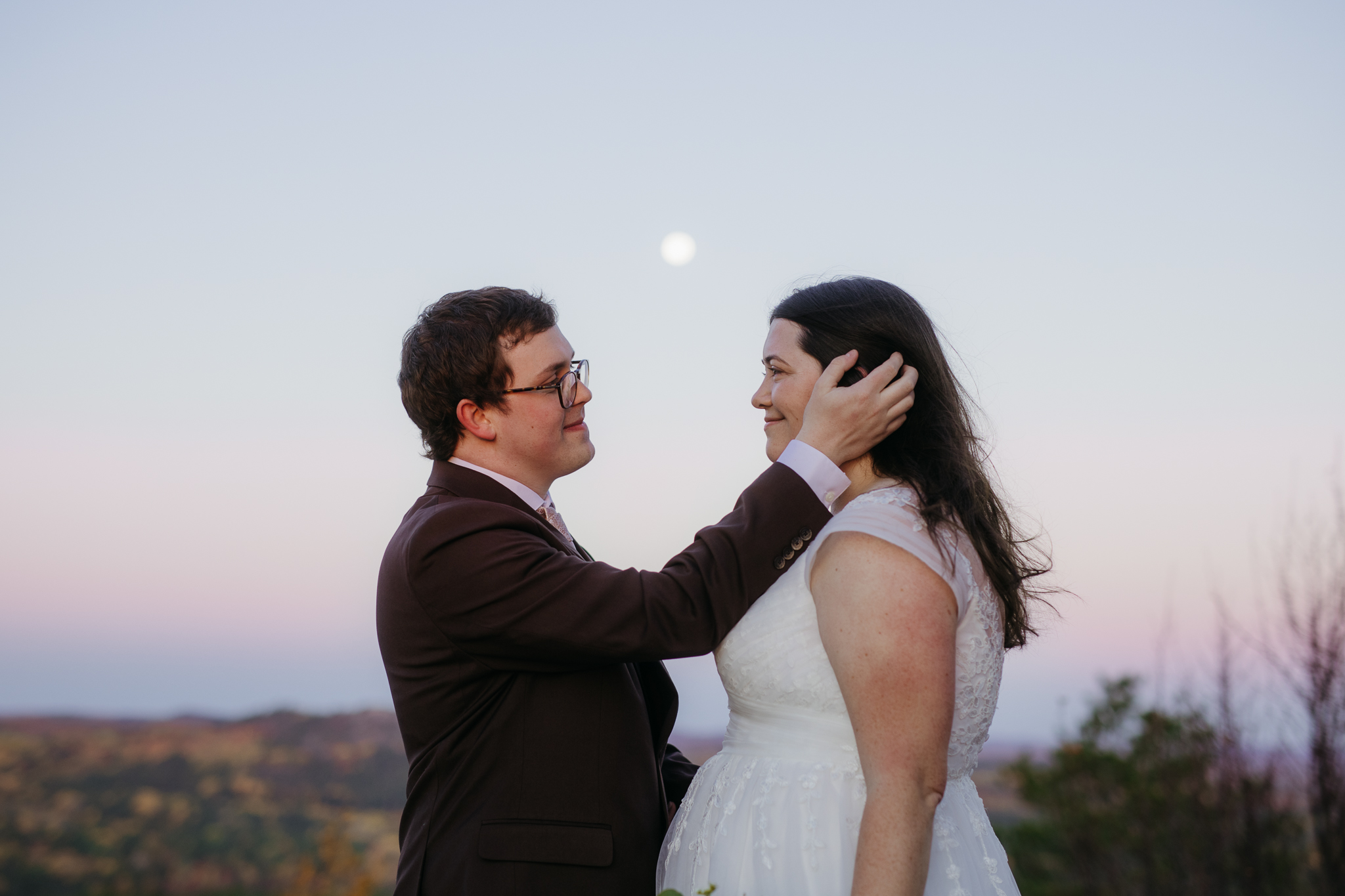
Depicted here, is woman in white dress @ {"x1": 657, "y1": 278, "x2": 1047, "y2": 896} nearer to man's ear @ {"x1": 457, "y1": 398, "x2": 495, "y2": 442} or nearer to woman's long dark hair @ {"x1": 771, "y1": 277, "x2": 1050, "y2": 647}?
woman's long dark hair @ {"x1": 771, "y1": 277, "x2": 1050, "y2": 647}

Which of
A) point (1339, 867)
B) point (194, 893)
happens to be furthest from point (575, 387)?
point (194, 893)

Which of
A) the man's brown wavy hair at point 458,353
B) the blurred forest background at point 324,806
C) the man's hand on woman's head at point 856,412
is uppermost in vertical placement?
the man's brown wavy hair at point 458,353

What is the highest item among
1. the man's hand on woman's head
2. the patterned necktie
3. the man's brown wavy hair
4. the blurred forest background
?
the man's brown wavy hair

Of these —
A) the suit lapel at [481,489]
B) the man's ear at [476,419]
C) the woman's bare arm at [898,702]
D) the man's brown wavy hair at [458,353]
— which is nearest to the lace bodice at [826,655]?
the woman's bare arm at [898,702]

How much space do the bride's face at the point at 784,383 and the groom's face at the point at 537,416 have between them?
62 centimetres

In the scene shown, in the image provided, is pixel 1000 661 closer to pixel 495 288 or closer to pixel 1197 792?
pixel 495 288

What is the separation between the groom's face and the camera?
2939 millimetres

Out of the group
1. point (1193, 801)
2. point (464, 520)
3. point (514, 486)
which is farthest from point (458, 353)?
point (1193, 801)

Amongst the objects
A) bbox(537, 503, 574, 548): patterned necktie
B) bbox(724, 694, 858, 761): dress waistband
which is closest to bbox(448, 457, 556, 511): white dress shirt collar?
bbox(537, 503, 574, 548): patterned necktie

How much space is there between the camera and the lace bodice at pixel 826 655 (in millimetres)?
2232

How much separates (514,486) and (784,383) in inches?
34.4

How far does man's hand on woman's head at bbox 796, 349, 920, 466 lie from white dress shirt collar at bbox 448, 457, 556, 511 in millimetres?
922

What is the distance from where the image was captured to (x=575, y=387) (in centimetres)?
306
